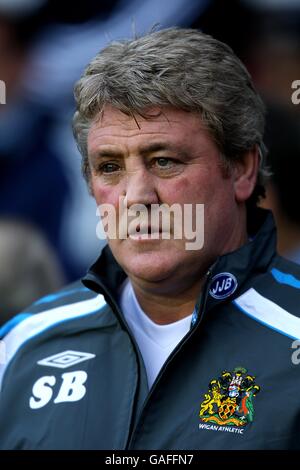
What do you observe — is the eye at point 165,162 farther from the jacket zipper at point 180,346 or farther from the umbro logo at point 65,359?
the umbro logo at point 65,359

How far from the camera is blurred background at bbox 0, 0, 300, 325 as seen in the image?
3555 mm

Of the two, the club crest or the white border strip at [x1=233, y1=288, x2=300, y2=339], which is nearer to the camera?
the club crest

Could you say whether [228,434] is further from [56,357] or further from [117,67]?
[117,67]

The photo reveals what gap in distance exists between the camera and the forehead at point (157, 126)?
2096mm

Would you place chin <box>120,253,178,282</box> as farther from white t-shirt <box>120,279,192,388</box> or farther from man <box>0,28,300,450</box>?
white t-shirt <box>120,279,192,388</box>

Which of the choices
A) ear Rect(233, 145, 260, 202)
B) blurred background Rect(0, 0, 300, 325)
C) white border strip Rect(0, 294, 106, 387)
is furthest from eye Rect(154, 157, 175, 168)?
blurred background Rect(0, 0, 300, 325)

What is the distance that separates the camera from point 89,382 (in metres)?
2.20

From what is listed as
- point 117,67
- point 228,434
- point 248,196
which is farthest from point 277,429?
point 117,67

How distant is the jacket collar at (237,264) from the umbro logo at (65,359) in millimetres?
174

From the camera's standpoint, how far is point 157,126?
2.10 metres

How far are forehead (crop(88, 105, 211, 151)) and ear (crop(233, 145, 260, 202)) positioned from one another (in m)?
0.17

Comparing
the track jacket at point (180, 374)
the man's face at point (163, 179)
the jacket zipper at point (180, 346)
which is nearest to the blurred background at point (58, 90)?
the track jacket at point (180, 374)

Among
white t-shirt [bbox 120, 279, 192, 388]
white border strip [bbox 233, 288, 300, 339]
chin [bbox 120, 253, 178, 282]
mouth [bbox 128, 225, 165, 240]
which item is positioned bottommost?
white t-shirt [bbox 120, 279, 192, 388]

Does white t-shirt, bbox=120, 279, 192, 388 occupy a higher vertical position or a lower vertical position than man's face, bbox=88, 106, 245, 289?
lower
